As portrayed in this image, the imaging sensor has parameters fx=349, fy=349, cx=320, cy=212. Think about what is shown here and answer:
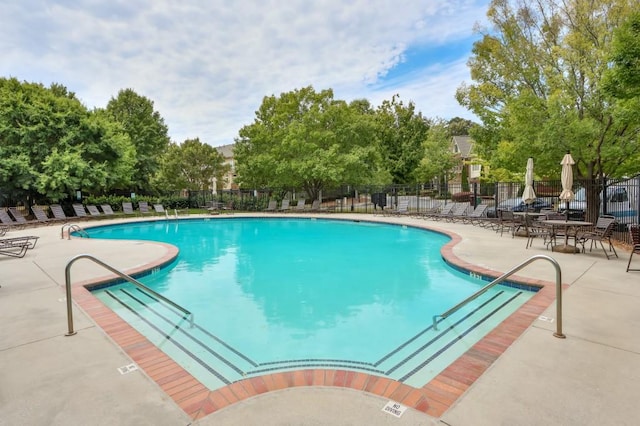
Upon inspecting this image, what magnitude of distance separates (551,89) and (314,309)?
12.3 metres

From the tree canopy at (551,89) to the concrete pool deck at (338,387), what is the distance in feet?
25.0

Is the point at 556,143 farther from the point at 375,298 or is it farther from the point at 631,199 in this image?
the point at 375,298

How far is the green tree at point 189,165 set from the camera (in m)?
35.7

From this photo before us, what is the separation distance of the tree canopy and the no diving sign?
10393 millimetres

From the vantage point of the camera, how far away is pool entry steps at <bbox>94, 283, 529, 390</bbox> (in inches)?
144

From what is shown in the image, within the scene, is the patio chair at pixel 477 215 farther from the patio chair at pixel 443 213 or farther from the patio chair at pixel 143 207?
the patio chair at pixel 143 207

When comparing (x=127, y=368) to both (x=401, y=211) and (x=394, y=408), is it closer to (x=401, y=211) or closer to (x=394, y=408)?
(x=394, y=408)

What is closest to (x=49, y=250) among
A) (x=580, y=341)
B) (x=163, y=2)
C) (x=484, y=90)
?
(x=163, y=2)

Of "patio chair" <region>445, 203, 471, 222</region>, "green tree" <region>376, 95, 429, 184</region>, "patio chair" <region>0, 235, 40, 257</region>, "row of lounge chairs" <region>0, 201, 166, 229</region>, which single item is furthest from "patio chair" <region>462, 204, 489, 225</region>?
"row of lounge chairs" <region>0, 201, 166, 229</region>

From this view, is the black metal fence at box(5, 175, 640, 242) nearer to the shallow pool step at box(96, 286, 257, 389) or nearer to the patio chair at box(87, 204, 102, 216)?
the patio chair at box(87, 204, 102, 216)

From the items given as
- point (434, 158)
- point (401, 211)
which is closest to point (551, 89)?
point (401, 211)

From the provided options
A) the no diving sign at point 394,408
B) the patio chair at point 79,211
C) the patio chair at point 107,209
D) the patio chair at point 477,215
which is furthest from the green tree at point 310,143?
the no diving sign at point 394,408

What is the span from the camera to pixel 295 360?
3.97 meters

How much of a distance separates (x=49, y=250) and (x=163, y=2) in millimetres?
8606
